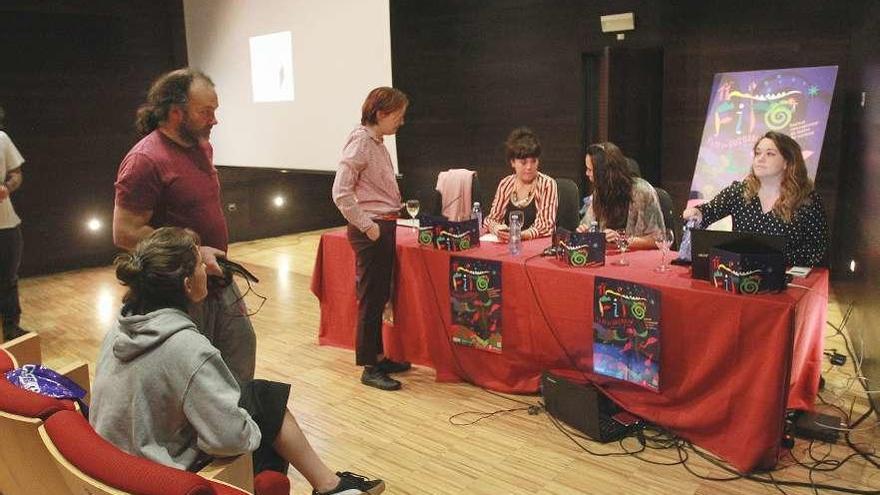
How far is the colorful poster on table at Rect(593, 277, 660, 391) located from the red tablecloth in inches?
1.6

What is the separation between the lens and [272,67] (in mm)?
6086

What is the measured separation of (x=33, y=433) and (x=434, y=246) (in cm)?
224

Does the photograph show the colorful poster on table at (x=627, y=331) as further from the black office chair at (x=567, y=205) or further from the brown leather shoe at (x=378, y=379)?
the black office chair at (x=567, y=205)

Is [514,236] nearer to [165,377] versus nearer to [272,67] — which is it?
[165,377]

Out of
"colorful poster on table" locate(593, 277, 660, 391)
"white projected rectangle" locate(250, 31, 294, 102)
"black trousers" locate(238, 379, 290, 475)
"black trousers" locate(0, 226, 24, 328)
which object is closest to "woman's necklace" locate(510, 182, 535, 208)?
"colorful poster on table" locate(593, 277, 660, 391)

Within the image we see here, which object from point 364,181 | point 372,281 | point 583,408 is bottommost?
point 583,408

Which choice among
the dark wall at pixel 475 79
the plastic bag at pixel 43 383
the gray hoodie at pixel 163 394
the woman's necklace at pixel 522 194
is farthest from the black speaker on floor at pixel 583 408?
the dark wall at pixel 475 79

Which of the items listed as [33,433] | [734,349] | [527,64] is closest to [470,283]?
[734,349]

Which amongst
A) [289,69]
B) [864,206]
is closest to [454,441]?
[864,206]

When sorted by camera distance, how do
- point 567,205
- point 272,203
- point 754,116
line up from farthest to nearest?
point 272,203
point 754,116
point 567,205

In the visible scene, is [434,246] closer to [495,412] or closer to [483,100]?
[495,412]

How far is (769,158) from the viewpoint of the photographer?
290cm

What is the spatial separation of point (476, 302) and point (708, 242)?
1.12 m

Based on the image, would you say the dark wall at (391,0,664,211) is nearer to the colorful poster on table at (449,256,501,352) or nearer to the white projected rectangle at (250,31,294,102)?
the white projected rectangle at (250,31,294,102)
